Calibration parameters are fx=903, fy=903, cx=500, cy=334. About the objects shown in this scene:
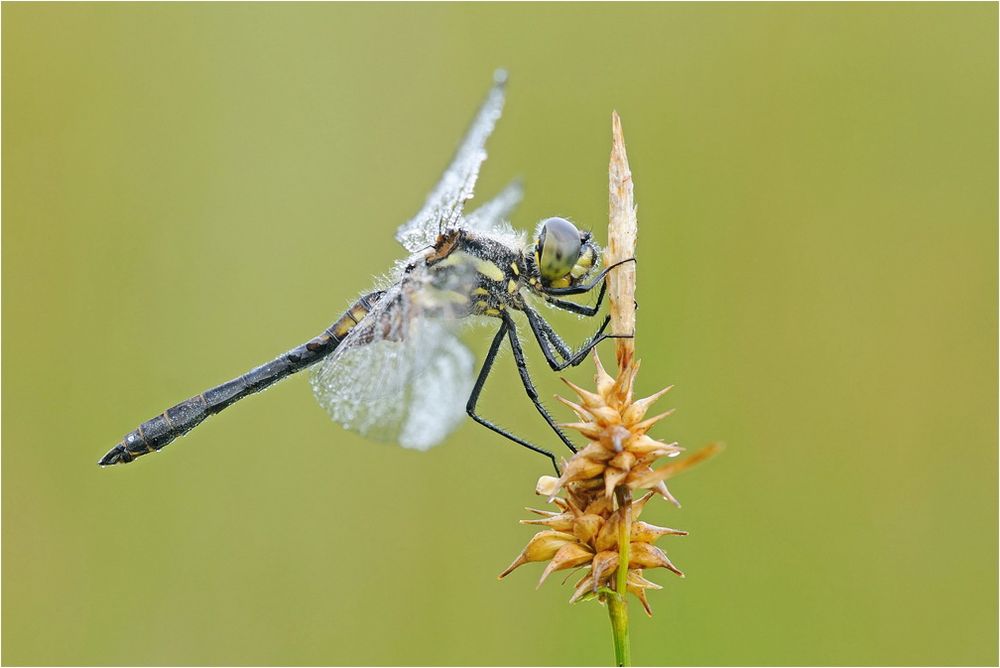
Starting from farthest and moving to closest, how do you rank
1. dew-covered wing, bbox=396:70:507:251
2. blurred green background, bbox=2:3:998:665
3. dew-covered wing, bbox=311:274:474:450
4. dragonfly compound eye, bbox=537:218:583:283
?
blurred green background, bbox=2:3:998:665, dew-covered wing, bbox=396:70:507:251, dragonfly compound eye, bbox=537:218:583:283, dew-covered wing, bbox=311:274:474:450

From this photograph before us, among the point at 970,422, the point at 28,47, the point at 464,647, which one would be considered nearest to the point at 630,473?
the point at 464,647

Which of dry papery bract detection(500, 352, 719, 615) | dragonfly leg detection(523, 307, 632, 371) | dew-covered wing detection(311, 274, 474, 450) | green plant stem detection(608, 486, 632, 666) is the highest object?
dragonfly leg detection(523, 307, 632, 371)

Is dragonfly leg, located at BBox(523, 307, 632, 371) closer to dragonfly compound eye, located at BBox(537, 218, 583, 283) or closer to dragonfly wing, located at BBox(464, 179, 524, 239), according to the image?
dragonfly compound eye, located at BBox(537, 218, 583, 283)

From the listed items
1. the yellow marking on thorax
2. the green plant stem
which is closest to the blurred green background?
the yellow marking on thorax

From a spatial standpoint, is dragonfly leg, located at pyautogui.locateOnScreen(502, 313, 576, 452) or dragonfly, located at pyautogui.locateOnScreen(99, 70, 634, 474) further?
dragonfly leg, located at pyautogui.locateOnScreen(502, 313, 576, 452)

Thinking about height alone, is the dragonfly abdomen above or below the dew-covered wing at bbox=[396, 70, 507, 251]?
below

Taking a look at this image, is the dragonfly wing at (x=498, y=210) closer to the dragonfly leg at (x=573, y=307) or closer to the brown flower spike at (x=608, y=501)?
the dragonfly leg at (x=573, y=307)

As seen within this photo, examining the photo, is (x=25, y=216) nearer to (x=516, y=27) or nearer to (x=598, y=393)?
(x=516, y=27)

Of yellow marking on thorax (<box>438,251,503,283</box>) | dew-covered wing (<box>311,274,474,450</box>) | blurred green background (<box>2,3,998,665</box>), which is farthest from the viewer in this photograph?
blurred green background (<box>2,3,998,665</box>)
